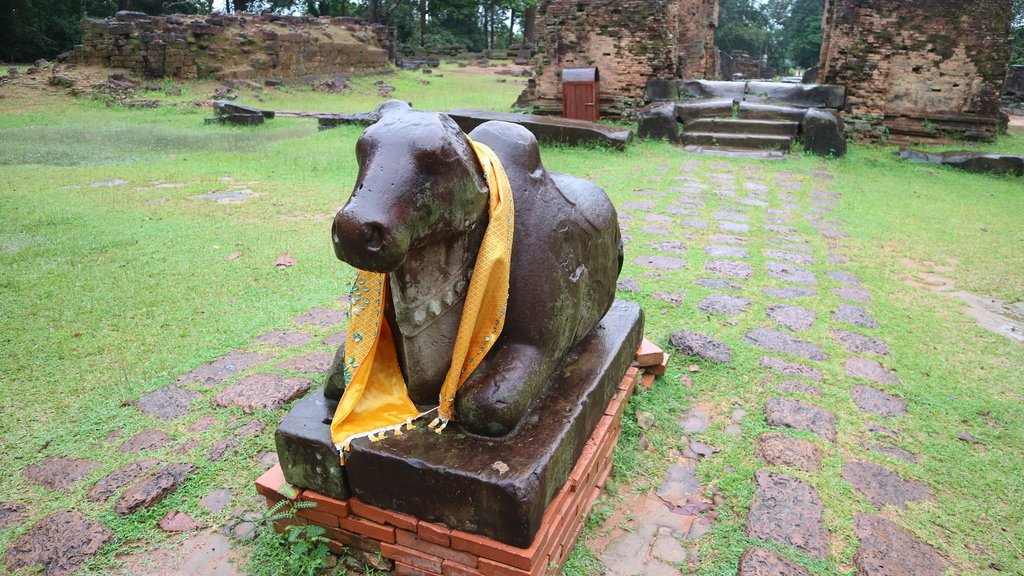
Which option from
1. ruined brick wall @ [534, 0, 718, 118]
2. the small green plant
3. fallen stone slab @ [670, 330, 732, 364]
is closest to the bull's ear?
the small green plant


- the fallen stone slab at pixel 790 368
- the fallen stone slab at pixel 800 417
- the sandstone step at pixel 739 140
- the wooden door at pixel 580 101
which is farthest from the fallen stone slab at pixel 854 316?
the wooden door at pixel 580 101

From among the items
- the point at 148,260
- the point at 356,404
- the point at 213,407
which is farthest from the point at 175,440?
the point at 148,260

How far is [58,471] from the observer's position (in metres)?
2.53

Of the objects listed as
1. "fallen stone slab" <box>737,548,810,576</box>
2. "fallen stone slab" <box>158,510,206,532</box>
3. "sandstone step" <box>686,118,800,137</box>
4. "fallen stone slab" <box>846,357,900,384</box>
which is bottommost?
"fallen stone slab" <box>158,510,206,532</box>

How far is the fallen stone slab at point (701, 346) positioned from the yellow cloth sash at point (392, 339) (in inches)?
74.4

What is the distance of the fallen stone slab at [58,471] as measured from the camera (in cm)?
246

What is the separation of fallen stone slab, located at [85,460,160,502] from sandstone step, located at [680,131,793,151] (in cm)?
935

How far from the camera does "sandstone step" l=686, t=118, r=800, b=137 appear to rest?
10.1m

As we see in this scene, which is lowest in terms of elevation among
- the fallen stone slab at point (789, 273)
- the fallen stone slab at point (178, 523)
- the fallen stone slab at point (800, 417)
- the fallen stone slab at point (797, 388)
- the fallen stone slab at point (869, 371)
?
the fallen stone slab at point (178, 523)

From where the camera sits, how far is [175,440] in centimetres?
274

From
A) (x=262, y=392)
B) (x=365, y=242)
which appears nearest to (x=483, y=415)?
(x=365, y=242)

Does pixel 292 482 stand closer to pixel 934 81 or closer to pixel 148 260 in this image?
pixel 148 260

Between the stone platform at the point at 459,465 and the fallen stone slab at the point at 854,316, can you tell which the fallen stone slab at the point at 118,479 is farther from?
the fallen stone slab at the point at 854,316

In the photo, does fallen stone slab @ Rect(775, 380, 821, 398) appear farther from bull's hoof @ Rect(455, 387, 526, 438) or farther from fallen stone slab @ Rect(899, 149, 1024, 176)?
fallen stone slab @ Rect(899, 149, 1024, 176)
